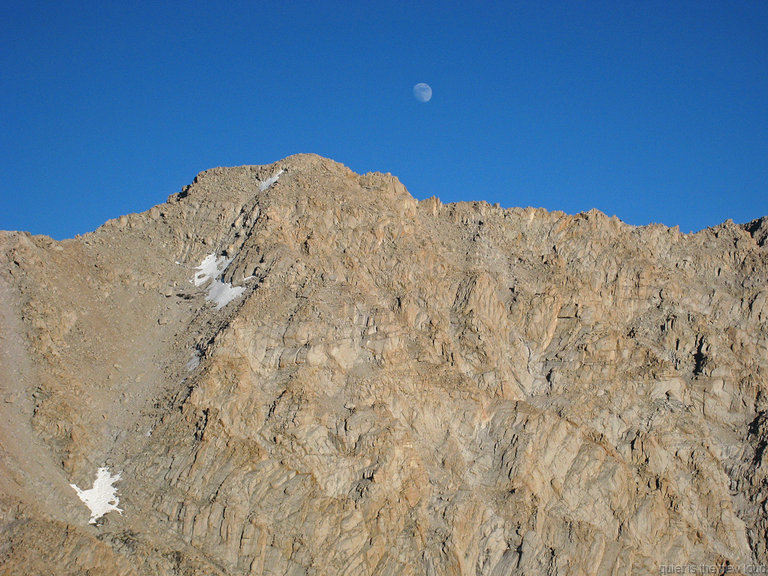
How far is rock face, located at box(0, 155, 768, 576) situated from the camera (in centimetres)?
7294

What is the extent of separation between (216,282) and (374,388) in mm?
21396

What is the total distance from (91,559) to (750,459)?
59.4 m

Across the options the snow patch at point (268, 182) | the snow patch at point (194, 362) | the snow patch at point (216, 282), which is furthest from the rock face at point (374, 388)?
the snow patch at point (194, 362)

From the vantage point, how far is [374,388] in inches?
3268

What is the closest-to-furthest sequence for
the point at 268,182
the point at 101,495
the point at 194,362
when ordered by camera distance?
the point at 101,495 → the point at 194,362 → the point at 268,182

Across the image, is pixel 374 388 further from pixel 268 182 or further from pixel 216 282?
pixel 268 182

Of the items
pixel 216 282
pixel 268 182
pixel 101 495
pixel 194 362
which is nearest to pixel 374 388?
pixel 194 362

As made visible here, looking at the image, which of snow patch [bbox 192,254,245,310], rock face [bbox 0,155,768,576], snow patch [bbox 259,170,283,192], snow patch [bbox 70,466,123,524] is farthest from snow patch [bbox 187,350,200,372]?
snow patch [bbox 259,170,283,192]

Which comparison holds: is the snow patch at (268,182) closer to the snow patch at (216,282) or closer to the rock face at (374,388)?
the rock face at (374,388)

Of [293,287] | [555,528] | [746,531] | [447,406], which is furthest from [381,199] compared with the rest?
[746,531]

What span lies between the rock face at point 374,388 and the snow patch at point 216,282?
27cm

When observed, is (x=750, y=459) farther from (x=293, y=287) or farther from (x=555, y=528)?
(x=293, y=287)

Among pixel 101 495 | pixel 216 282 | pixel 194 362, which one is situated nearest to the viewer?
pixel 101 495

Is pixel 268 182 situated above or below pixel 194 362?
above
